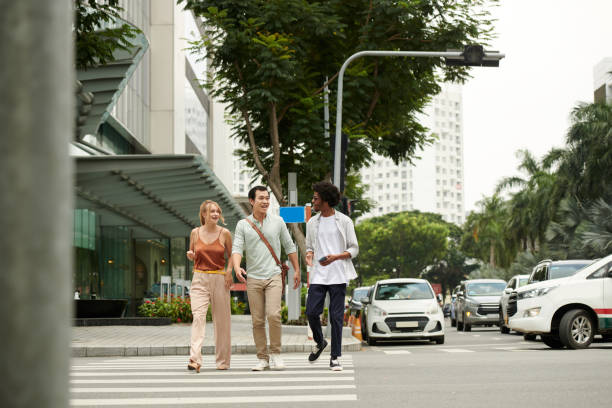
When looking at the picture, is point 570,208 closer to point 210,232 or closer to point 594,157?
point 594,157

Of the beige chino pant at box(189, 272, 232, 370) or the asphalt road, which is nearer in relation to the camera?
the asphalt road

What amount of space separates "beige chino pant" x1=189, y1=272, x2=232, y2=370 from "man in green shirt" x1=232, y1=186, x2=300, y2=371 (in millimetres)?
326

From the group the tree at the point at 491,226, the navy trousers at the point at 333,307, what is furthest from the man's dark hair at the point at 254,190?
the tree at the point at 491,226

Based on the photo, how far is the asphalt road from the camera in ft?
21.5

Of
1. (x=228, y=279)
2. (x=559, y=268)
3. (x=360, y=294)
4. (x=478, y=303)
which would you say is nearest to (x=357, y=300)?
(x=360, y=294)

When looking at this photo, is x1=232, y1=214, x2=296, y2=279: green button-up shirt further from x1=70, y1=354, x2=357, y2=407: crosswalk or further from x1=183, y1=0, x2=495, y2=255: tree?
x1=183, y1=0, x2=495, y2=255: tree

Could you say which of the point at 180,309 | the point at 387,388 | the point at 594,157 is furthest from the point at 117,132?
the point at 387,388

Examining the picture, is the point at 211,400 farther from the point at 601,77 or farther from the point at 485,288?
the point at 601,77

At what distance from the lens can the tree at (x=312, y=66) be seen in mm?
19797

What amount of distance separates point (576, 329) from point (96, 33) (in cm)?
953

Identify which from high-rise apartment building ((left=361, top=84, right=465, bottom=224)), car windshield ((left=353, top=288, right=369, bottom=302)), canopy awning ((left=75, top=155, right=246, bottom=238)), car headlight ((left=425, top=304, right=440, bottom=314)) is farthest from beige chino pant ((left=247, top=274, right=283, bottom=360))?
high-rise apartment building ((left=361, top=84, right=465, bottom=224))

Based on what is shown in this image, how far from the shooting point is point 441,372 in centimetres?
887

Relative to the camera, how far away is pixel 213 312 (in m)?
9.45

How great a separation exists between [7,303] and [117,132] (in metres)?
38.7
